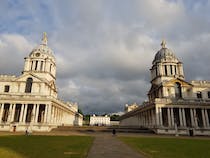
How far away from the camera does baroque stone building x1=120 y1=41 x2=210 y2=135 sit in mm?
56938

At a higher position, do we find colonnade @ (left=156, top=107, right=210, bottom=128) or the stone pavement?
colonnade @ (left=156, top=107, right=210, bottom=128)

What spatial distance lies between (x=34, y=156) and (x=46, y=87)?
57006 millimetres

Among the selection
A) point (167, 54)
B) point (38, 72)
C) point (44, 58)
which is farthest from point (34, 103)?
point (167, 54)

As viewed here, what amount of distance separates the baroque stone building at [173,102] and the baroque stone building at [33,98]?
107 ft

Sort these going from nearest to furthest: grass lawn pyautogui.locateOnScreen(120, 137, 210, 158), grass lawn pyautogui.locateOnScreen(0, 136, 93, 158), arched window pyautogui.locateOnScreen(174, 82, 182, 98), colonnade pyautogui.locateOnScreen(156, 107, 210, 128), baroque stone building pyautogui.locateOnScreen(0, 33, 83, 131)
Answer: grass lawn pyautogui.locateOnScreen(0, 136, 93, 158), grass lawn pyautogui.locateOnScreen(120, 137, 210, 158), baroque stone building pyautogui.locateOnScreen(0, 33, 83, 131), colonnade pyautogui.locateOnScreen(156, 107, 210, 128), arched window pyautogui.locateOnScreen(174, 82, 182, 98)

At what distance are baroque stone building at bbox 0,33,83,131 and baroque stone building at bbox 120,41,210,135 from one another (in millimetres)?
32520

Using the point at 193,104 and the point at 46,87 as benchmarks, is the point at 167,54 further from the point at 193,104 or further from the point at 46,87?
the point at 46,87

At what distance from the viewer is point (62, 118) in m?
77.6

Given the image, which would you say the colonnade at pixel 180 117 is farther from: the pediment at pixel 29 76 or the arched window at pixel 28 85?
the arched window at pixel 28 85

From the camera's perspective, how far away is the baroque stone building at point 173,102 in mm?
56938

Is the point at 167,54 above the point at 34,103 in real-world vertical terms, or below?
above

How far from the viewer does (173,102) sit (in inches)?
2359

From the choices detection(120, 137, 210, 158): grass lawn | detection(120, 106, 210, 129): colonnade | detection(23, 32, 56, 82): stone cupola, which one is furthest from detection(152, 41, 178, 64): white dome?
detection(120, 137, 210, 158): grass lawn

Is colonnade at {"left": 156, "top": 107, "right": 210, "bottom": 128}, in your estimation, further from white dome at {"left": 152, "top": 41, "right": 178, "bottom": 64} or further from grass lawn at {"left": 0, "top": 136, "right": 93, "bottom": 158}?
grass lawn at {"left": 0, "top": 136, "right": 93, "bottom": 158}
